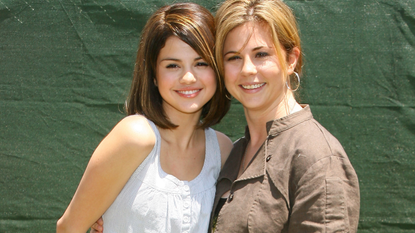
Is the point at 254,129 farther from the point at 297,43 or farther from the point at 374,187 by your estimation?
the point at 374,187

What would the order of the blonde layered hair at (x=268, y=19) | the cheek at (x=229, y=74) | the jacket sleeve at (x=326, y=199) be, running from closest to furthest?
the jacket sleeve at (x=326, y=199)
the blonde layered hair at (x=268, y=19)
the cheek at (x=229, y=74)

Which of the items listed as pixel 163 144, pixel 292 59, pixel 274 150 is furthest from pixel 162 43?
pixel 274 150

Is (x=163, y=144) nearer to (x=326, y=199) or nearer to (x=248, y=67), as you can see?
(x=248, y=67)

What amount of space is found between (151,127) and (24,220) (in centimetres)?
155

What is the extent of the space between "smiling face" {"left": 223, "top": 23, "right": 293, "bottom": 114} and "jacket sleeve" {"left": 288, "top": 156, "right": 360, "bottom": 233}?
0.43 m

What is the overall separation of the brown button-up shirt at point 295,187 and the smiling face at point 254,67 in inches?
5.5

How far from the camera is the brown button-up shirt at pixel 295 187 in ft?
4.36

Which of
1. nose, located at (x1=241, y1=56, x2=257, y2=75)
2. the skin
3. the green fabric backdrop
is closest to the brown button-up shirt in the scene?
nose, located at (x1=241, y1=56, x2=257, y2=75)

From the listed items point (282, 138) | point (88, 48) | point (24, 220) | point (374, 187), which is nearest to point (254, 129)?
point (282, 138)

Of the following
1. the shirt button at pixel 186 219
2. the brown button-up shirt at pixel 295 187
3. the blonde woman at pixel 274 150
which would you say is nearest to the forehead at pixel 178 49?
the blonde woman at pixel 274 150

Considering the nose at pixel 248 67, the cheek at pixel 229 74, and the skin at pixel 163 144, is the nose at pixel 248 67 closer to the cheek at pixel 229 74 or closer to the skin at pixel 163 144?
the cheek at pixel 229 74

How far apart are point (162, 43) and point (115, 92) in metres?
1.06

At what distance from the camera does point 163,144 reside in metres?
1.83

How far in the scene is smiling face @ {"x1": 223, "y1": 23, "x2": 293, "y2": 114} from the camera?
1.64m
